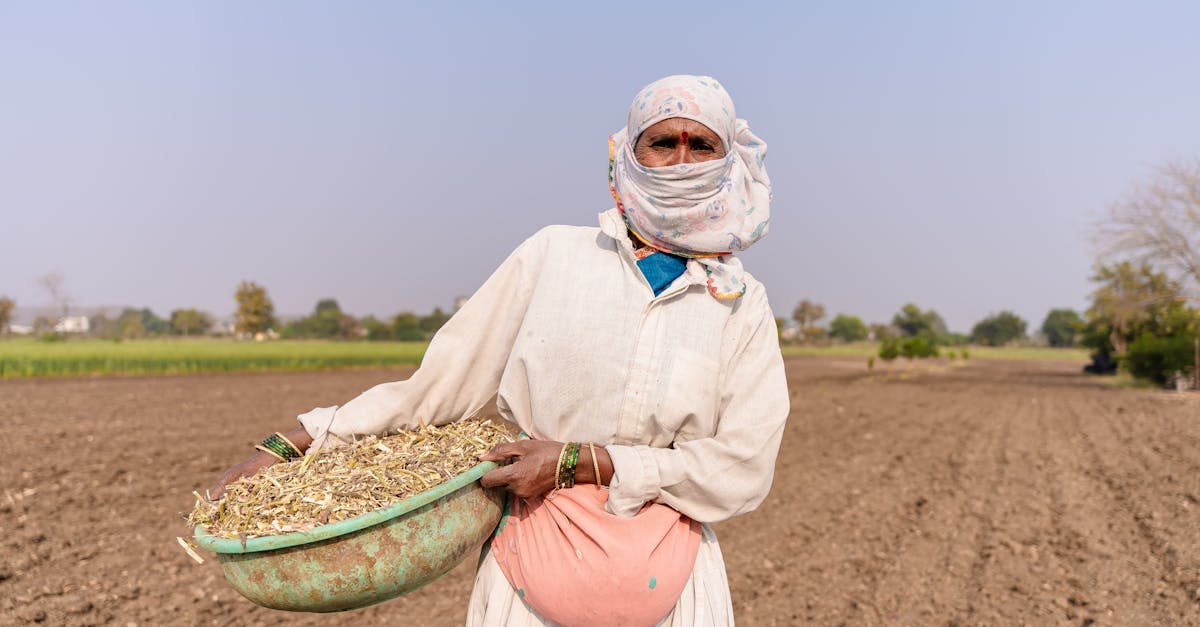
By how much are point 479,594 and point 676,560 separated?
0.47 m

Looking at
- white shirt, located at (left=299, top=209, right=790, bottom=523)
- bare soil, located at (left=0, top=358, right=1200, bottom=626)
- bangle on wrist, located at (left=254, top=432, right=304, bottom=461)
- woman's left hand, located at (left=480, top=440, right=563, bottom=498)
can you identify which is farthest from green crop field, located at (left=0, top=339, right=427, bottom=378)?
woman's left hand, located at (left=480, top=440, right=563, bottom=498)

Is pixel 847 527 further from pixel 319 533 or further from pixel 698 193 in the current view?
pixel 319 533

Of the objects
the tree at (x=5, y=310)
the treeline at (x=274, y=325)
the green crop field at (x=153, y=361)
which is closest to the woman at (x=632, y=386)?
the green crop field at (x=153, y=361)

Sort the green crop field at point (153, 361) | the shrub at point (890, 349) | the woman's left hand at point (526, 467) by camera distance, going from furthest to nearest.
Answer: the shrub at point (890, 349)
the green crop field at point (153, 361)
the woman's left hand at point (526, 467)

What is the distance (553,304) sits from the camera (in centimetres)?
160

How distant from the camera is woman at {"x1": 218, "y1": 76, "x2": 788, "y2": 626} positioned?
1.49 meters

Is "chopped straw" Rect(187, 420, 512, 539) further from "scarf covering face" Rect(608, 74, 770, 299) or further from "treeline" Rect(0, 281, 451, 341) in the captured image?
"treeline" Rect(0, 281, 451, 341)

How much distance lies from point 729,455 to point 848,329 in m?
104

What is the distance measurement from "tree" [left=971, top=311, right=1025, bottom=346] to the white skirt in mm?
109398

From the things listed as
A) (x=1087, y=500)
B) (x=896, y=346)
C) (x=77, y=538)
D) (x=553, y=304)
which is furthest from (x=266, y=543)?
(x=896, y=346)

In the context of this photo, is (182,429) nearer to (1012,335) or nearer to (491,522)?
(491,522)

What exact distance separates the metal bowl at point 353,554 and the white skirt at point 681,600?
0.21m

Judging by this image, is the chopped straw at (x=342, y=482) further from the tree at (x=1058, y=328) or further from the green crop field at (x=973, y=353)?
the tree at (x=1058, y=328)

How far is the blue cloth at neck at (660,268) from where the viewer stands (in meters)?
1.63
